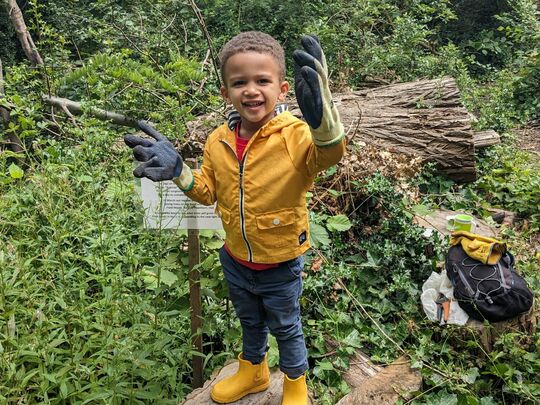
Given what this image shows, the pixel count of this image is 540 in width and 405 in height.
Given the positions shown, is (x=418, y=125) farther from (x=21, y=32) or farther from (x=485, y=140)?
(x=21, y=32)

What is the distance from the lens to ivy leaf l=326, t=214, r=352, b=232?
356 centimetres

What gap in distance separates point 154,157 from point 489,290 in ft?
7.28

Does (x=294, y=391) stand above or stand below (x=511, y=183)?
above

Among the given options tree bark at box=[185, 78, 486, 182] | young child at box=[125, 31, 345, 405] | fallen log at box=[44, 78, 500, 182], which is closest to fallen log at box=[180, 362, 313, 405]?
young child at box=[125, 31, 345, 405]

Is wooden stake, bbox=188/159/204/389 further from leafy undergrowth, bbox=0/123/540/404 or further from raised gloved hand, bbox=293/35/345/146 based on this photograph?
raised gloved hand, bbox=293/35/345/146

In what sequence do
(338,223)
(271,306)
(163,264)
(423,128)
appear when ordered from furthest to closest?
(423,128)
(338,223)
(163,264)
(271,306)

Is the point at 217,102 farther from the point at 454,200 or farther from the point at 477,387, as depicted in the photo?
the point at 477,387

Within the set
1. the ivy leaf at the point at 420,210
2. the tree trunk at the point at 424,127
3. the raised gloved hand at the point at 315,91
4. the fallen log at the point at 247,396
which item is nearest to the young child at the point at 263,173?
the raised gloved hand at the point at 315,91

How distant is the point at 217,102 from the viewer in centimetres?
405

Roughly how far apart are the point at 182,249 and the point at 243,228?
954 mm

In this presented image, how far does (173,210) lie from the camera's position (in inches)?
87.4

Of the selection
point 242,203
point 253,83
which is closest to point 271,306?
point 242,203

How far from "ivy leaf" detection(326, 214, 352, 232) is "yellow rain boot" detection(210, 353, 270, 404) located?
56.6 inches

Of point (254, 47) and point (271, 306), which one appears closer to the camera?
point (254, 47)
